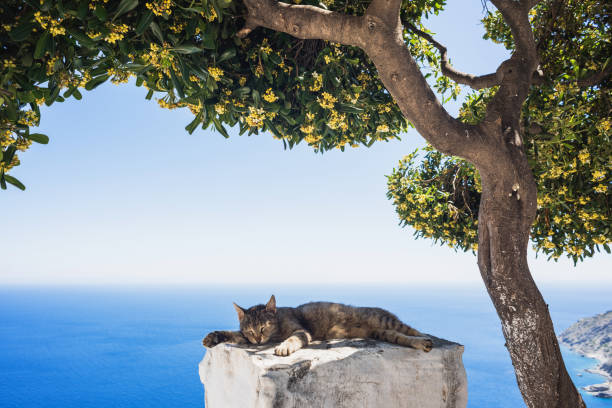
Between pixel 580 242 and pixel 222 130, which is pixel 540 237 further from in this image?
pixel 222 130

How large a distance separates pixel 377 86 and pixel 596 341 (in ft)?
155

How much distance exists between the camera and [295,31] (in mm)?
2920

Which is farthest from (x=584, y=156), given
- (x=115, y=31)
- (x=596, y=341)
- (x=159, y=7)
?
(x=596, y=341)

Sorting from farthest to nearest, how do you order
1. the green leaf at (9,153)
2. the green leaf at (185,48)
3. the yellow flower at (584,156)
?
1. the yellow flower at (584,156)
2. the green leaf at (185,48)
3. the green leaf at (9,153)

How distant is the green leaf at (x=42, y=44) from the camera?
1.94 metres

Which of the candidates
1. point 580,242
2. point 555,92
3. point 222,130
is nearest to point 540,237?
point 580,242

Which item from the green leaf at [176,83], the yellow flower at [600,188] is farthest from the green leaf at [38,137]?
the yellow flower at [600,188]

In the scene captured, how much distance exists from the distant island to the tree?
123ft

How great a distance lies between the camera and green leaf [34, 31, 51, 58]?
6.36 ft

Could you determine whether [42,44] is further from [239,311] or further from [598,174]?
[598,174]

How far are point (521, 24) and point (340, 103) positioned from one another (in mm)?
2136

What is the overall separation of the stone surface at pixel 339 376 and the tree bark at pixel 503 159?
88 cm

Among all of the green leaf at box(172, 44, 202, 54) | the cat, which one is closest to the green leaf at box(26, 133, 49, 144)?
the green leaf at box(172, 44, 202, 54)

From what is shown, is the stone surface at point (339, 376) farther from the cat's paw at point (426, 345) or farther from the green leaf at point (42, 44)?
the green leaf at point (42, 44)
